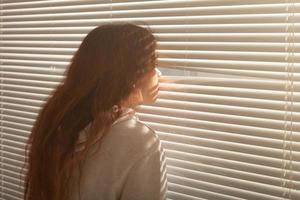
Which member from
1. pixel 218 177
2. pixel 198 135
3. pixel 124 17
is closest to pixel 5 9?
pixel 124 17

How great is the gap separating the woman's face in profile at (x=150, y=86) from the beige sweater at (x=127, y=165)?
11cm

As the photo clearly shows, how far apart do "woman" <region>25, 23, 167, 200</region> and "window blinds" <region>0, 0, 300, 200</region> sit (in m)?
0.15

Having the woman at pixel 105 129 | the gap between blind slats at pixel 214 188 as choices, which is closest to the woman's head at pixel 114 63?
the woman at pixel 105 129

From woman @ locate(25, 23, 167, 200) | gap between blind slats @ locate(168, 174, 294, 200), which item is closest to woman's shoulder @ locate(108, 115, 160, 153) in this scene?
woman @ locate(25, 23, 167, 200)

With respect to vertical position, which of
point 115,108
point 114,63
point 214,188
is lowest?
point 214,188

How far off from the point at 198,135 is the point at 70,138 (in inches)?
14.6

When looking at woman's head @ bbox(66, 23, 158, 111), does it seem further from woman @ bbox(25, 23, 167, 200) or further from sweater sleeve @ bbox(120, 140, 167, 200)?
sweater sleeve @ bbox(120, 140, 167, 200)

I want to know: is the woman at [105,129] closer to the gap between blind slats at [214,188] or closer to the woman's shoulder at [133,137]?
the woman's shoulder at [133,137]

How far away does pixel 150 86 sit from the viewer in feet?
3.81

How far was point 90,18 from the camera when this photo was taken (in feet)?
4.74

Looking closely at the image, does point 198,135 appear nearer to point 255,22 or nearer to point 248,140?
point 248,140

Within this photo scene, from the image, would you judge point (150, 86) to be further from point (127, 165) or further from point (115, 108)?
point (127, 165)

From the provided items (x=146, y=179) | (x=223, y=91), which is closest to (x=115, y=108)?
(x=146, y=179)

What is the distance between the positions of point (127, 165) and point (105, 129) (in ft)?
0.36
